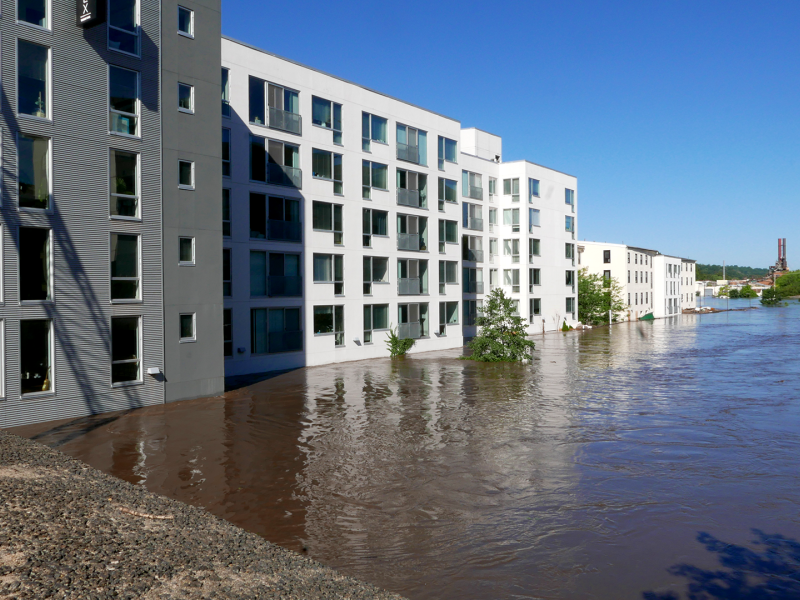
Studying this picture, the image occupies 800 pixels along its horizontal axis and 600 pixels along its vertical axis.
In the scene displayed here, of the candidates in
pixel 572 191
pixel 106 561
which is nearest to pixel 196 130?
pixel 106 561

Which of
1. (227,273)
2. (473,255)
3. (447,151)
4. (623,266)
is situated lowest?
(227,273)

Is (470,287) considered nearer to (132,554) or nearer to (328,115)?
(328,115)

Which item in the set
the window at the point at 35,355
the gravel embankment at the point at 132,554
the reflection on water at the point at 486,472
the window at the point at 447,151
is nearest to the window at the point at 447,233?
the window at the point at 447,151

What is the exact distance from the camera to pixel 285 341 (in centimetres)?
3062

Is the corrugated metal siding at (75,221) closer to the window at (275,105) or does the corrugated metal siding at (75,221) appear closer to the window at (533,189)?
the window at (275,105)

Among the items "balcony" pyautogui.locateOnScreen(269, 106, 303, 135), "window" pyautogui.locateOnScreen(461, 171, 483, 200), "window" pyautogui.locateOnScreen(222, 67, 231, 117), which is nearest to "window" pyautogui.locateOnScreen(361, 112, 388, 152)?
"balcony" pyautogui.locateOnScreen(269, 106, 303, 135)

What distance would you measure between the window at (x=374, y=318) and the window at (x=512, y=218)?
22.2 meters

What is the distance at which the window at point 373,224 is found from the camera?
35.5m

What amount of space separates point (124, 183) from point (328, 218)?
1408cm

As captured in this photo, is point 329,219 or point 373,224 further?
point 373,224

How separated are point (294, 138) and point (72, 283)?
50.2 ft

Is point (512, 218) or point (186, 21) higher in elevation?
point (186, 21)

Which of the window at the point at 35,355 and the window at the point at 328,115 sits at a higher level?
the window at the point at 328,115

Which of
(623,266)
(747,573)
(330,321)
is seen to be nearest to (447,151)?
(330,321)
